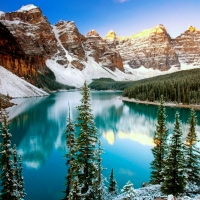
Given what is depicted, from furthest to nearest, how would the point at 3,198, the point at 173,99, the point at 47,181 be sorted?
the point at 173,99, the point at 47,181, the point at 3,198

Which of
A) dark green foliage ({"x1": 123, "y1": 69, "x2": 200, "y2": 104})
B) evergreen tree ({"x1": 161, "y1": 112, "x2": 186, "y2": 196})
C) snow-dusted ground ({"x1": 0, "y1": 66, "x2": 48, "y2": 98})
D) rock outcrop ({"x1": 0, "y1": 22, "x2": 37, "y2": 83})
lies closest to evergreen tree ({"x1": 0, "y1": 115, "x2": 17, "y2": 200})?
evergreen tree ({"x1": 161, "y1": 112, "x2": 186, "y2": 196})

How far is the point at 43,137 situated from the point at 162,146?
30.4 m

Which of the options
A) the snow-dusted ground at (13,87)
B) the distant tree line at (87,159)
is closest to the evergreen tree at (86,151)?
the distant tree line at (87,159)

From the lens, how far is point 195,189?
2020 centimetres

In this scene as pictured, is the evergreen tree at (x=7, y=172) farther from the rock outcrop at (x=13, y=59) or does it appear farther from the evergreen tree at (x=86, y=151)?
the rock outcrop at (x=13, y=59)

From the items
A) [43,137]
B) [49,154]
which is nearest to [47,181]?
[49,154]

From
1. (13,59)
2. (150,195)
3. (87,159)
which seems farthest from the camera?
(13,59)

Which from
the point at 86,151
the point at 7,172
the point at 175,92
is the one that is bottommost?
the point at 7,172

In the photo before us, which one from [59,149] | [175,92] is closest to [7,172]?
[59,149]

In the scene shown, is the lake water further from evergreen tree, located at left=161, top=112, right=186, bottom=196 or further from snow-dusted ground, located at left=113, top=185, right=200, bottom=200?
evergreen tree, located at left=161, top=112, right=186, bottom=196

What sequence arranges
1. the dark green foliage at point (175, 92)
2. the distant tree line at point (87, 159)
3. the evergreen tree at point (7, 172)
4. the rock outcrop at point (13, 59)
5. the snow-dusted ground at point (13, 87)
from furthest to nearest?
the rock outcrop at point (13, 59) → the snow-dusted ground at point (13, 87) → the dark green foliage at point (175, 92) → the distant tree line at point (87, 159) → the evergreen tree at point (7, 172)

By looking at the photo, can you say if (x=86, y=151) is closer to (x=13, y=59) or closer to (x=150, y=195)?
(x=150, y=195)

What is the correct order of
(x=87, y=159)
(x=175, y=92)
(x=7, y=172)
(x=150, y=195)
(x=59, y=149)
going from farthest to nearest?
(x=175, y=92), (x=59, y=149), (x=87, y=159), (x=150, y=195), (x=7, y=172)

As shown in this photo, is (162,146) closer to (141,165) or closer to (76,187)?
(141,165)
